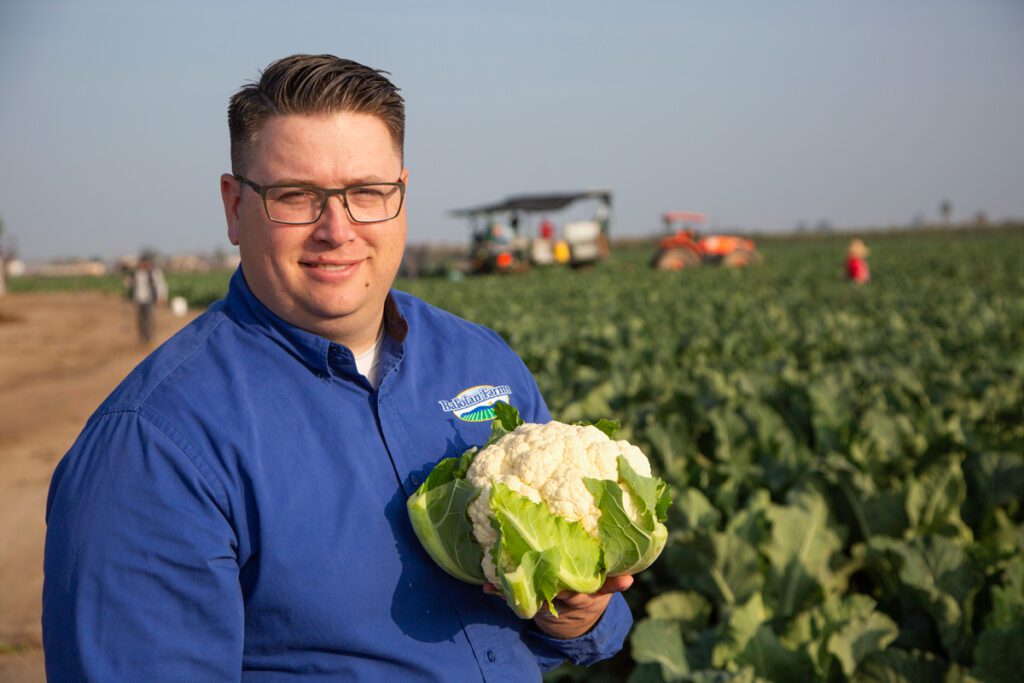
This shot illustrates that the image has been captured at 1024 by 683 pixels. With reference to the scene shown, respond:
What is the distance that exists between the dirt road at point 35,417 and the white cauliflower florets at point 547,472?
3.30m

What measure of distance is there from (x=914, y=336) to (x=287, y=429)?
375 inches

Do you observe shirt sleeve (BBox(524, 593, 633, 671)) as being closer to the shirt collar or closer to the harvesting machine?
the shirt collar

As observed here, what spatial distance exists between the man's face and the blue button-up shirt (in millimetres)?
65

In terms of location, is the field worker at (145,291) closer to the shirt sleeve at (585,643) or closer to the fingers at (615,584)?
the shirt sleeve at (585,643)

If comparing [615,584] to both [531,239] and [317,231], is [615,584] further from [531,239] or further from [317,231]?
[531,239]

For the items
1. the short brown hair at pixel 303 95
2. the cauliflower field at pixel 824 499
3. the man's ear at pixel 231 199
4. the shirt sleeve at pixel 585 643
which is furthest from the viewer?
the cauliflower field at pixel 824 499

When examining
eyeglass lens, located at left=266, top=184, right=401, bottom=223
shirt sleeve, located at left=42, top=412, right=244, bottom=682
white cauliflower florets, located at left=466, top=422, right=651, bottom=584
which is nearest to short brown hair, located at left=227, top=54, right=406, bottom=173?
eyeglass lens, located at left=266, top=184, right=401, bottom=223

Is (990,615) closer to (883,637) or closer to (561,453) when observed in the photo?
(883,637)

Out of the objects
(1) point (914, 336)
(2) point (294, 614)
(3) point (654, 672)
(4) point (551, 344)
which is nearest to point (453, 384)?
(2) point (294, 614)

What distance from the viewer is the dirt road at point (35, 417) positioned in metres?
4.55

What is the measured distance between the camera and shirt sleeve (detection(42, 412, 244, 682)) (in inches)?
54.9

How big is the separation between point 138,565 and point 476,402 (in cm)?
80

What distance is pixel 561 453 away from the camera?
5.80 ft

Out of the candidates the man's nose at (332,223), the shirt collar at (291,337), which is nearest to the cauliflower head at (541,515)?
the shirt collar at (291,337)
